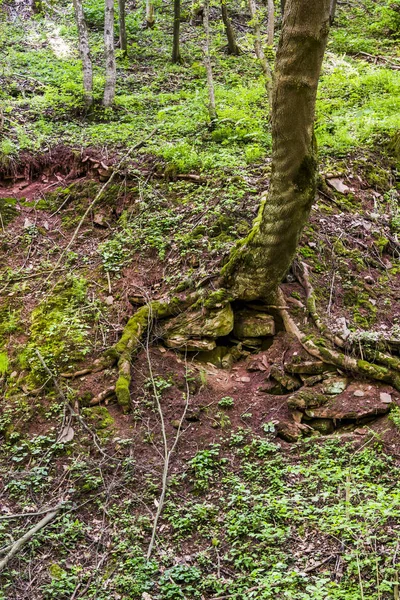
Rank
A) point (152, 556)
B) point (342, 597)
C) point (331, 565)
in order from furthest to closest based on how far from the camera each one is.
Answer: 1. point (152, 556)
2. point (331, 565)
3. point (342, 597)

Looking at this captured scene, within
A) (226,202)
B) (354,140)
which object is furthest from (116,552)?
(354,140)

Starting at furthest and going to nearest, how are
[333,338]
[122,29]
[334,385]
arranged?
[122,29], [333,338], [334,385]

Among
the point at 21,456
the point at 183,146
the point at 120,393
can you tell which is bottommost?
the point at 21,456

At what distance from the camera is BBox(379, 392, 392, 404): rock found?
5.31m

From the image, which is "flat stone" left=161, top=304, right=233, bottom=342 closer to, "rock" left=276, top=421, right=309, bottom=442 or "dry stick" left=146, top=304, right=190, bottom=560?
"dry stick" left=146, top=304, right=190, bottom=560

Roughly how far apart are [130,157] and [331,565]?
281 inches

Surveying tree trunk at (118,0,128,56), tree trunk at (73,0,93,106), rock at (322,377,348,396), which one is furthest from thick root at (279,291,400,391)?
tree trunk at (118,0,128,56)

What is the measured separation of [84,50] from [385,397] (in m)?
9.92

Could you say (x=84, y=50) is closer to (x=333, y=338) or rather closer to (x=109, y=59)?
(x=109, y=59)

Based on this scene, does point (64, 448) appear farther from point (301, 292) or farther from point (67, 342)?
point (301, 292)

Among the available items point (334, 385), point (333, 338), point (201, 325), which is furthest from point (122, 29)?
point (334, 385)

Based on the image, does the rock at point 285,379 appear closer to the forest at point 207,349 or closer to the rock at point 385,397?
the forest at point 207,349

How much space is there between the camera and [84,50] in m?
11.2

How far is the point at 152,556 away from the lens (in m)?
4.12
